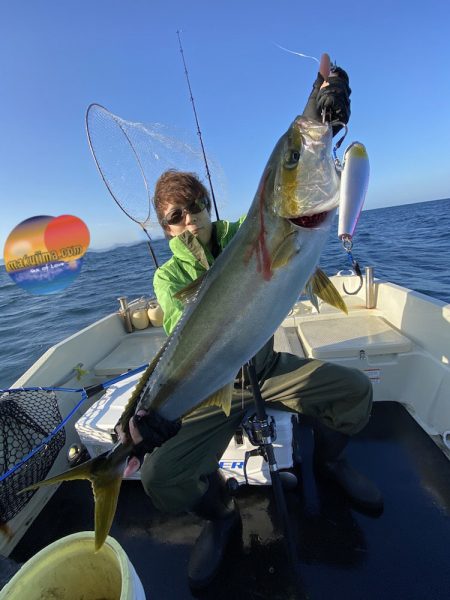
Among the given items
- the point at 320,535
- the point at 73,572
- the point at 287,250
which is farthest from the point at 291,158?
the point at 320,535

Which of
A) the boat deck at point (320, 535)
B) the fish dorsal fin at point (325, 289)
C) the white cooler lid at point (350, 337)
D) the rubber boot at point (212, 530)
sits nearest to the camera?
the fish dorsal fin at point (325, 289)

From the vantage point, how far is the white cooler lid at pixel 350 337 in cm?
428

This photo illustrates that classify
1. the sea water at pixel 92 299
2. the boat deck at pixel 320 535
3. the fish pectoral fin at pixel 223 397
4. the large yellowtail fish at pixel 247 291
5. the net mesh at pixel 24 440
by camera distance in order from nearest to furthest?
1. the large yellowtail fish at pixel 247 291
2. the fish pectoral fin at pixel 223 397
3. the boat deck at pixel 320 535
4. the net mesh at pixel 24 440
5. the sea water at pixel 92 299

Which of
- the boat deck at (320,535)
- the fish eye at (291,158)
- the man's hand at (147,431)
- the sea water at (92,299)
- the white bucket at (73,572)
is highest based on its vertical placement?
the fish eye at (291,158)

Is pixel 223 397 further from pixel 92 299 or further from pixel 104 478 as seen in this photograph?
pixel 92 299

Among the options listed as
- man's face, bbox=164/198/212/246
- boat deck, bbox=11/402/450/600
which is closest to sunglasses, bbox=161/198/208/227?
man's face, bbox=164/198/212/246

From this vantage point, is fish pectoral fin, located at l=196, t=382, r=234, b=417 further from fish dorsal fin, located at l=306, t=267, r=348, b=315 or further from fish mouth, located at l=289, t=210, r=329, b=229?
fish mouth, located at l=289, t=210, r=329, b=229

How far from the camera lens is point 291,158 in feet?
5.47

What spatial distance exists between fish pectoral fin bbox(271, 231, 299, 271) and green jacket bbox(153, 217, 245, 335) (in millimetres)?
1295

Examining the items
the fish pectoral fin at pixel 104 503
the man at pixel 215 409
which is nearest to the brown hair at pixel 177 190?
the man at pixel 215 409

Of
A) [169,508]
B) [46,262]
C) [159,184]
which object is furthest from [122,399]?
[46,262]

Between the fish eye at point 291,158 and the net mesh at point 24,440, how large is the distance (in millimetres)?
3048

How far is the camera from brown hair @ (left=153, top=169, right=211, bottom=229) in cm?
302

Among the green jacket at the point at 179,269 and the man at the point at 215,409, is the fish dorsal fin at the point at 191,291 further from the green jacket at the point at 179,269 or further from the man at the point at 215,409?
the green jacket at the point at 179,269
